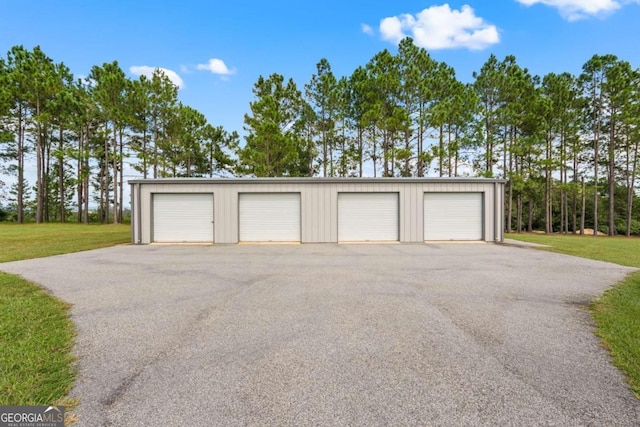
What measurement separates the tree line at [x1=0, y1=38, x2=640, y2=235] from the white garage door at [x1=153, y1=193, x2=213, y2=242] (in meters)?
7.80

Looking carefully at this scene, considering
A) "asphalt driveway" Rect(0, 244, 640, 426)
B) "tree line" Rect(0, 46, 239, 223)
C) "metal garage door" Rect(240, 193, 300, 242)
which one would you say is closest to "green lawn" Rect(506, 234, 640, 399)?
"asphalt driveway" Rect(0, 244, 640, 426)

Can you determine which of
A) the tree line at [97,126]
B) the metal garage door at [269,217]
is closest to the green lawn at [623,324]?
the metal garage door at [269,217]

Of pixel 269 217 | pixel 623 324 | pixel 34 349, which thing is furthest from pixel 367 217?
pixel 34 349

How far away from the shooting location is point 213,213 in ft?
37.1

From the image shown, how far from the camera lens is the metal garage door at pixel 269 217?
447 inches

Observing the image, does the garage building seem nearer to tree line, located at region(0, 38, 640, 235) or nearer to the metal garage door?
the metal garage door

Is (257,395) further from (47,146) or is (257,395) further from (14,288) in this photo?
(47,146)

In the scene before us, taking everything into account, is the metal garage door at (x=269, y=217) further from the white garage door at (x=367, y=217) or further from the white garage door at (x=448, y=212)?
the white garage door at (x=448, y=212)

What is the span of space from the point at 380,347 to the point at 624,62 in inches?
1044

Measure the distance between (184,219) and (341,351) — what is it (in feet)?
34.2

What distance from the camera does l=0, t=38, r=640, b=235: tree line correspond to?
18812mm

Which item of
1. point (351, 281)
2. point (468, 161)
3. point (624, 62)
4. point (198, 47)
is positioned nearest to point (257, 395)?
point (351, 281)

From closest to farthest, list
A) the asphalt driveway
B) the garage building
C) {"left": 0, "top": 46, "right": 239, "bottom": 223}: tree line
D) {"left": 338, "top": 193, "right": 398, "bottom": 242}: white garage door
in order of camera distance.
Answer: the asphalt driveway, the garage building, {"left": 338, "top": 193, "right": 398, "bottom": 242}: white garage door, {"left": 0, "top": 46, "right": 239, "bottom": 223}: tree line

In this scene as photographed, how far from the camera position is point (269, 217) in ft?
37.3
